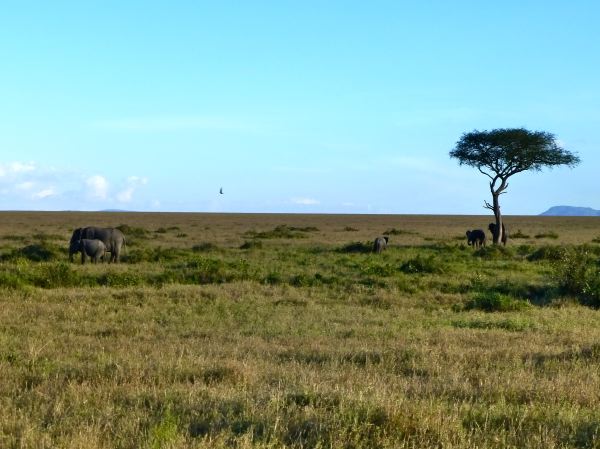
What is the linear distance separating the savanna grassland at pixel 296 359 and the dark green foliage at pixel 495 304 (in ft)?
0.14

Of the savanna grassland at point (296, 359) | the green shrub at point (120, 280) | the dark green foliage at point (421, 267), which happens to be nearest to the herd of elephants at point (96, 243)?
the savanna grassland at point (296, 359)

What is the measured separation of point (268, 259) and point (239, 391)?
→ 18757 millimetres

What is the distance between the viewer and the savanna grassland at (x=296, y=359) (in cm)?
545

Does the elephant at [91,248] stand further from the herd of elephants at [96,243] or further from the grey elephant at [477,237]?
the grey elephant at [477,237]

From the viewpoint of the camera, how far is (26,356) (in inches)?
343

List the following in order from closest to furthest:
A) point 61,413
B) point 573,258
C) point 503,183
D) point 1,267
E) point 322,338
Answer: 1. point 61,413
2. point 322,338
3. point 573,258
4. point 1,267
5. point 503,183

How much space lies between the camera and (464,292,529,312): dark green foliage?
15.0m

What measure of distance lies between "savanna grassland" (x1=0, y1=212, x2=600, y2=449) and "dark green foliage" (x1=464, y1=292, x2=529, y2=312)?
4cm

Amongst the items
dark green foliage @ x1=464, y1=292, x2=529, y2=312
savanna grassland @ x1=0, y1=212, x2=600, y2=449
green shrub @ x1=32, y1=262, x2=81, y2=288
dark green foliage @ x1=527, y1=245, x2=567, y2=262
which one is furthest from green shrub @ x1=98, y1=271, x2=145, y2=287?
dark green foliage @ x1=527, y1=245, x2=567, y2=262

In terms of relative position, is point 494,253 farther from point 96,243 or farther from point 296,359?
point 296,359

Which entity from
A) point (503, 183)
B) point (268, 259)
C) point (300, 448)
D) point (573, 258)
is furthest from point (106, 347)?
point (503, 183)

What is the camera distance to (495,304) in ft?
49.6

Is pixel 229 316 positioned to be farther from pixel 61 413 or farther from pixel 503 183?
pixel 503 183

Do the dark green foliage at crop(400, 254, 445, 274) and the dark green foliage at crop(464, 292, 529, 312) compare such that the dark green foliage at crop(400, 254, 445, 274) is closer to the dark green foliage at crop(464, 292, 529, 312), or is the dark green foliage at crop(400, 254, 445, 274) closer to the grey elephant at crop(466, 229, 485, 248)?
the dark green foliage at crop(464, 292, 529, 312)
